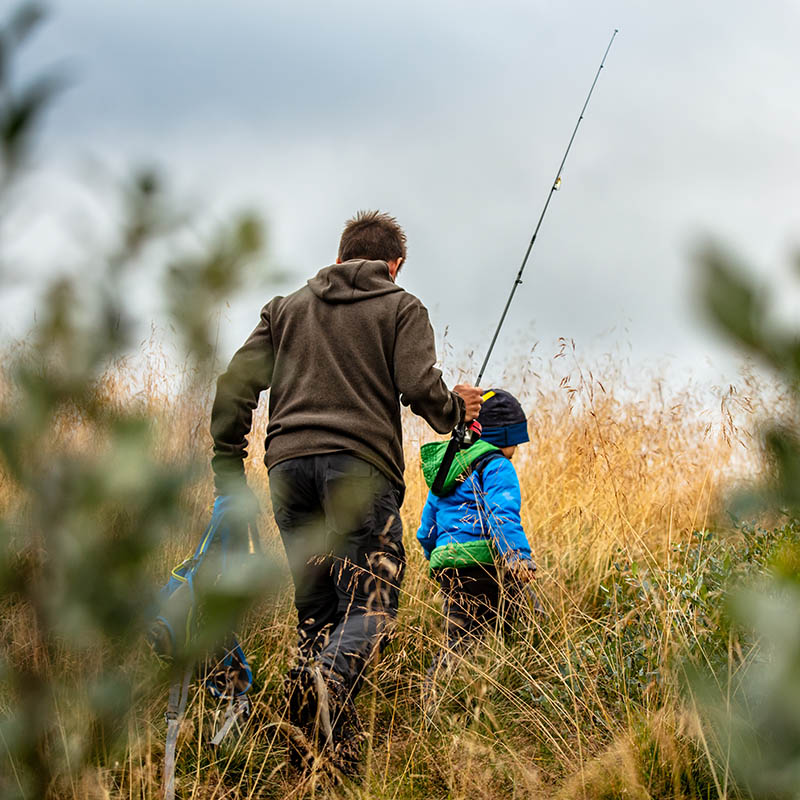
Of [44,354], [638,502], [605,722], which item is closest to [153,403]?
[44,354]

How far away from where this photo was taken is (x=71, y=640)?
70 centimetres

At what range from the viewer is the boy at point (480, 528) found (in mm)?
3170

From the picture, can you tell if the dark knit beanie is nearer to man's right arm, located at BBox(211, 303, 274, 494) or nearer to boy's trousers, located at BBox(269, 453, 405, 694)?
boy's trousers, located at BBox(269, 453, 405, 694)

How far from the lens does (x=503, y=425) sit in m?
3.62

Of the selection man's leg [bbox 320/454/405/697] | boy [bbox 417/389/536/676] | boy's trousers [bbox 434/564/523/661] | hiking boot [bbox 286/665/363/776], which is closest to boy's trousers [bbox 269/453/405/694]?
man's leg [bbox 320/454/405/697]

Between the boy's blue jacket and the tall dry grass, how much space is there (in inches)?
8.1

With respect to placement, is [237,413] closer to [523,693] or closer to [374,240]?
[374,240]

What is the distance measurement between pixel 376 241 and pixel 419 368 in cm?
58

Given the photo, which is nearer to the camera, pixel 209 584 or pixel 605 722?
pixel 209 584

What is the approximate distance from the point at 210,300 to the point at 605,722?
2.27 metres

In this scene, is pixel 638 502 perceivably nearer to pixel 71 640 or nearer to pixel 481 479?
pixel 481 479

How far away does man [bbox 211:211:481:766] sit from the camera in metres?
2.89

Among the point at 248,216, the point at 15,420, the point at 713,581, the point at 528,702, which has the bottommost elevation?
the point at 528,702

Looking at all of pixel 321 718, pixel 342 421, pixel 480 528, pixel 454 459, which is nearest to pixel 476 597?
pixel 480 528
